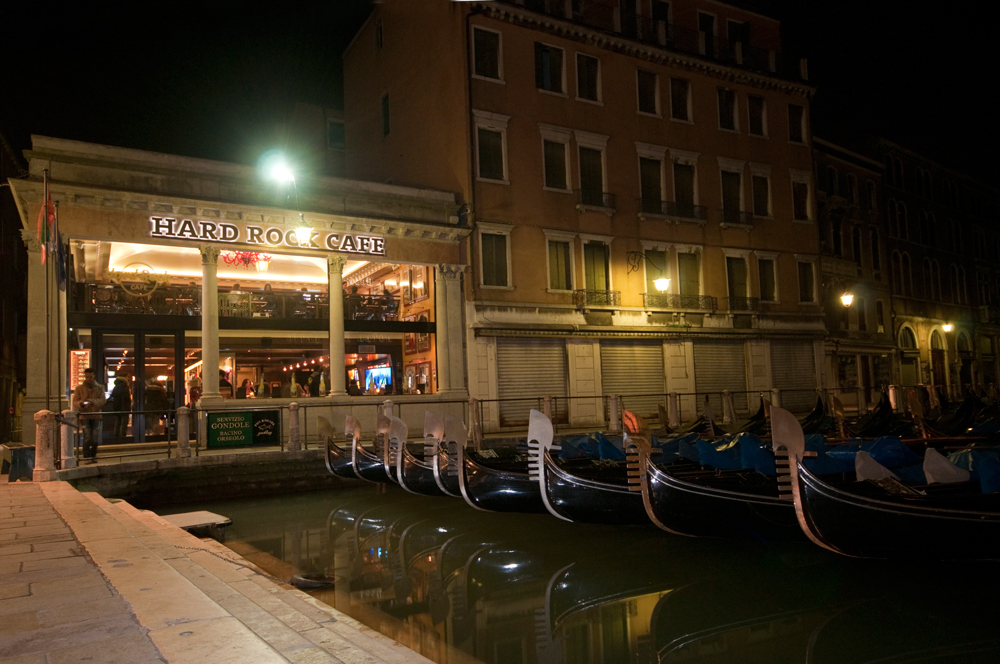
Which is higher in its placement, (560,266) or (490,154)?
(490,154)

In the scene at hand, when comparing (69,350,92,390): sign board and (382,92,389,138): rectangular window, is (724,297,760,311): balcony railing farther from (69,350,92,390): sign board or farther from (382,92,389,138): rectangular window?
(69,350,92,390): sign board

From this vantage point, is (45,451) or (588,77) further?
(588,77)

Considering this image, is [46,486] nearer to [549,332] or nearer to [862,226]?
[549,332]

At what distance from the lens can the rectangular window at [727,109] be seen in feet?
75.7

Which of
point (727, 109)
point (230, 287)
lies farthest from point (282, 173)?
point (727, 109)

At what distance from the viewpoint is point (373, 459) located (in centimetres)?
1363

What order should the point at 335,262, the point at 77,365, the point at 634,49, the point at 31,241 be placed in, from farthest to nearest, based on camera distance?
the point at 634,49 → the point at 335,262 → the point at 77,365 → the point at 31,241

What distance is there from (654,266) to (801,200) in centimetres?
682

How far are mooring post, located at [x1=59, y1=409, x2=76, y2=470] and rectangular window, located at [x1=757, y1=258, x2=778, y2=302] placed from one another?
736 inches

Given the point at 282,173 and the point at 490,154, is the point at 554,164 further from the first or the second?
the point at 282,173

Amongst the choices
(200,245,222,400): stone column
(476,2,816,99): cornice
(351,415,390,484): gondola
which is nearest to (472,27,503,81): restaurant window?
(476,2,816,99): cornice

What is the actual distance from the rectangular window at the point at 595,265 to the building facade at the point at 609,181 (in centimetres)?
4

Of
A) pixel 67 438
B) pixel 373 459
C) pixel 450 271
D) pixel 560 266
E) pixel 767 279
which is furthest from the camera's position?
pixel 767 279

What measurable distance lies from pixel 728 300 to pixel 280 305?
42.0 feet
